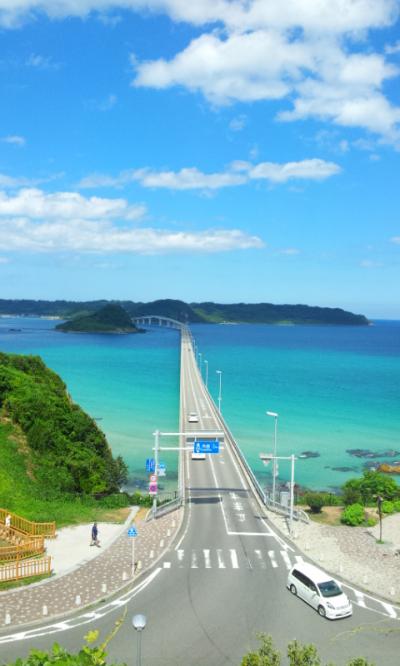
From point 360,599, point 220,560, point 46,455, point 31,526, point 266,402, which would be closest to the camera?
point 360,599

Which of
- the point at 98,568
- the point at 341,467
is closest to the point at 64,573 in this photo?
the point at 98,568

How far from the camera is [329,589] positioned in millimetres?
22531

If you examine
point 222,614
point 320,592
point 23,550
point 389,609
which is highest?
point 320,592

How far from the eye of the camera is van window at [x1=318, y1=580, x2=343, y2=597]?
2238 centimetres

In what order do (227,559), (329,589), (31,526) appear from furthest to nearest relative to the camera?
(31,526) < (227,559) < (329,589)

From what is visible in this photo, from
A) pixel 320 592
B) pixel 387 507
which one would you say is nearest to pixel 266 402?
pixel 387 507

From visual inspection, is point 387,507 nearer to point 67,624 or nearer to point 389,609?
point 389,609

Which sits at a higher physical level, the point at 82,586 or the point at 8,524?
the point at 8,524

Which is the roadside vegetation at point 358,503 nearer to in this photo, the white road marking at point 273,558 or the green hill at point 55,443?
the white road marking at point 273,558

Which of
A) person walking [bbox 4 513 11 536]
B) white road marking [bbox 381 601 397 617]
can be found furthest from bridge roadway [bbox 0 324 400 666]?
person walking [bbox 4 513 11 536]

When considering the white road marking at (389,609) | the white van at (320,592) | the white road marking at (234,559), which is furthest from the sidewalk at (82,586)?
the white road marking at (389,609)

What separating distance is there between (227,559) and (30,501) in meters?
14.6

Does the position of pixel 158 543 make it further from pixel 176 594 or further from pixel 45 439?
pixel 45 439

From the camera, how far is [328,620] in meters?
21.8
